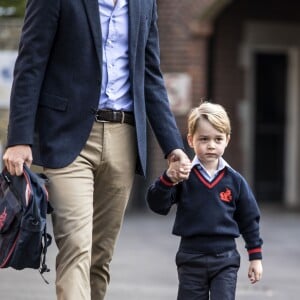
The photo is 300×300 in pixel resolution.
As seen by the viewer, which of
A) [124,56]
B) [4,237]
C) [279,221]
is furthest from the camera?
[279,221]

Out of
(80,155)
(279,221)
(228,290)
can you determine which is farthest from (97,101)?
A: (279,221)

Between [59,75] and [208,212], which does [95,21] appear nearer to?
[59,75]

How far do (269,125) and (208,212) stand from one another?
10.1m

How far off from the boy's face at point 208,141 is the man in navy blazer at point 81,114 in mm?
91

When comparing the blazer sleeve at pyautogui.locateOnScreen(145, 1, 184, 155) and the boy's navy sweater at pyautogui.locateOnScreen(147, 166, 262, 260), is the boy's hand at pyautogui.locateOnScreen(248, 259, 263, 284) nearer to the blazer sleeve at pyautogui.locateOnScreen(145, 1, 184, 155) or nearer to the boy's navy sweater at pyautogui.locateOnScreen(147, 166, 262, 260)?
the boy's navy sweater at pyautogui.locateOnScreen(147, 166, 262, 260)

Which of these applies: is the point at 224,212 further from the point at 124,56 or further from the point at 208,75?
the point at 208,75

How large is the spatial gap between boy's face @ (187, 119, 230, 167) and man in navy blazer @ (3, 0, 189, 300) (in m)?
0.09

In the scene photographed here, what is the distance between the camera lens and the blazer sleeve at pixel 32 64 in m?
4.49

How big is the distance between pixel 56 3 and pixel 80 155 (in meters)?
0.68

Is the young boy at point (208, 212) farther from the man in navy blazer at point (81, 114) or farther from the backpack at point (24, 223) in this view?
the backpack at point (24, 223)

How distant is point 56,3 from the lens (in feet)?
15.0

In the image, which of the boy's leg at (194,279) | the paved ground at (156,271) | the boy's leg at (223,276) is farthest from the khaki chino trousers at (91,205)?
the paved ground at (156,271)

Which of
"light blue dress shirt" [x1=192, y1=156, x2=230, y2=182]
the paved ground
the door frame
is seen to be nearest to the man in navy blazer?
"light blue dress shirt" [x1=192, y1=156, x2=230, y2=182]

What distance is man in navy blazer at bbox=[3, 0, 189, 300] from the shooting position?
177 inches
